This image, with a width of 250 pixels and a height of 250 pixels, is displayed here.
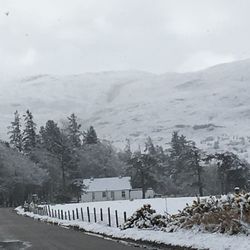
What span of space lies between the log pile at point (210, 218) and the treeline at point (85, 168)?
277 feet

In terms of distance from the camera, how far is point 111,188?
140m

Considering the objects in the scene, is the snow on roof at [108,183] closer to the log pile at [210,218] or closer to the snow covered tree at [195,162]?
the snow covered tree at [195,162]

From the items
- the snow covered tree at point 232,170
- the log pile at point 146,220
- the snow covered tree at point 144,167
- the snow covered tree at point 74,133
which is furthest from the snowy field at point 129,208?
the snow covered tree at point 74,133

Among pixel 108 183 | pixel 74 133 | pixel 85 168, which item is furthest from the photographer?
pixel 74 133

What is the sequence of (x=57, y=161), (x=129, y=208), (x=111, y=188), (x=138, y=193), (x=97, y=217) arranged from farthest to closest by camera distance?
(x=111, y=188) < (x=138, y=193) < (x=57, y=161) < (x=129, y=208) < (x=97, y=217)

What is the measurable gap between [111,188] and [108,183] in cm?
138

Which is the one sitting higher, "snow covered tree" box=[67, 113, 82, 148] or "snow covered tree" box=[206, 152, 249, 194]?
"snow covered tree" box=[67, 113, 82, 148]

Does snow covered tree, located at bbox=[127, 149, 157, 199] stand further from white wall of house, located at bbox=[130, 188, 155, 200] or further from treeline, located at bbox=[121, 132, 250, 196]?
white wall of house, located at bbox=[130, 188, 155, 200]

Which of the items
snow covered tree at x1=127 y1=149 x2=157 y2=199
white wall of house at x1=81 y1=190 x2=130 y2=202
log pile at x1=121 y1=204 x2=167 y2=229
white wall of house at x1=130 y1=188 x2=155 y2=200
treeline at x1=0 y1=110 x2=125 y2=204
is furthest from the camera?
white wall of house at x1=81 y1=190 x2=130 y2=202

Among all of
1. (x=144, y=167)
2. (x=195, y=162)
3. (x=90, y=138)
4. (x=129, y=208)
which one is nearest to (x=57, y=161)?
(x=144, y=167)

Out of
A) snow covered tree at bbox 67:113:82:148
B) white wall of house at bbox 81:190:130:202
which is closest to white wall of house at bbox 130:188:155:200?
white wall of house at bbox 81:190:130:202

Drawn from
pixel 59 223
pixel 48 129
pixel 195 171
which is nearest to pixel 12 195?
pixel 48 129

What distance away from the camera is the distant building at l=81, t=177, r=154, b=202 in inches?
5418

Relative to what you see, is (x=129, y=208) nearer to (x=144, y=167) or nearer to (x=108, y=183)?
(x=144, y=167)
